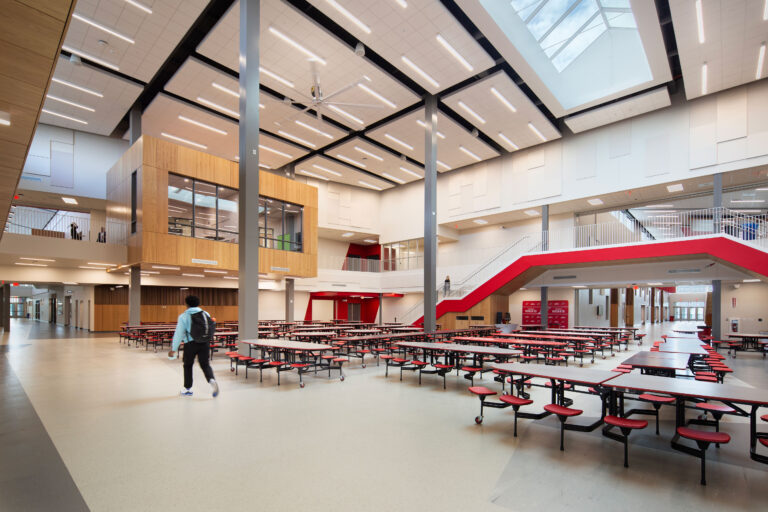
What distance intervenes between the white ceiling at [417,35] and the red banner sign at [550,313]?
14.0 m

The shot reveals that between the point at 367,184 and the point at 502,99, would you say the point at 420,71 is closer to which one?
the point at 502,99

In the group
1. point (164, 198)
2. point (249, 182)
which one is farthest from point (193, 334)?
point (164, 198)

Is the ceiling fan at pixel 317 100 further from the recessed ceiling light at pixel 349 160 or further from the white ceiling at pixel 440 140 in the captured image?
the recessed ceiling light at pixel 349 160

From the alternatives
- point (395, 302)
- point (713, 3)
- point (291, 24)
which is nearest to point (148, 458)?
point (291, 24)

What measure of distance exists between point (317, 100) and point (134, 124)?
10.5m

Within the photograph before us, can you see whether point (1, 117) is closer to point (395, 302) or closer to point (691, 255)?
point (691, 255)

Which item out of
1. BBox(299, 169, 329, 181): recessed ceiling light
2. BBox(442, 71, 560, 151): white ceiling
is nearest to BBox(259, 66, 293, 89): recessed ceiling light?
BBox(442, 71, 560, 151): white ceiling

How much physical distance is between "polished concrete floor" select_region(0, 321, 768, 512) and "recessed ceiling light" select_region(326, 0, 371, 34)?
1114cm

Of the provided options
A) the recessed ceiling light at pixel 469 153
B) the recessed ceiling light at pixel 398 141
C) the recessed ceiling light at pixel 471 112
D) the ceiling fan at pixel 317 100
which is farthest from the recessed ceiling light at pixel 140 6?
the recessed ceiling light at pixel 469 153

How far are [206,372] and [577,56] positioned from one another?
18201mm

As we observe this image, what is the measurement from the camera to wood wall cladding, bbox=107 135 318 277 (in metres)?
14.8

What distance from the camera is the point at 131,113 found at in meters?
17.7

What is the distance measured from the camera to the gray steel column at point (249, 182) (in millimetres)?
10312

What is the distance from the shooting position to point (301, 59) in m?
14.0
